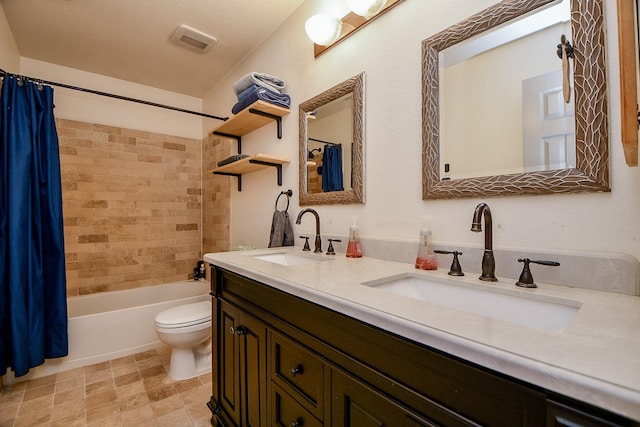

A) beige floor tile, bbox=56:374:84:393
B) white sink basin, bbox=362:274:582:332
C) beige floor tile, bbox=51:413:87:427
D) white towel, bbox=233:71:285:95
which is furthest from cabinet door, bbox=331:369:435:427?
beige floor tile, bbox=56:374:84:393

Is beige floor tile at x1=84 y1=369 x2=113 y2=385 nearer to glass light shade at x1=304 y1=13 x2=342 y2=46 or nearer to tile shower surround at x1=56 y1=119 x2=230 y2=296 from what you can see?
tile shower surround at x1=56 y1=119 x2=230 y2=296

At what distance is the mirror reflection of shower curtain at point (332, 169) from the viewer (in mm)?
1588

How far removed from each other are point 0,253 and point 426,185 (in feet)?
8.05

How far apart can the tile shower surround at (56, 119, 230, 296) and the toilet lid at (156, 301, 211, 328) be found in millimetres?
758

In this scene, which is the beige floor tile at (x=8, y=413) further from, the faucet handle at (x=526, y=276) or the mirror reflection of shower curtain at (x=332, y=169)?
the faucet handle at (x=526, y=276)

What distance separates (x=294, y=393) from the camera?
90 cm

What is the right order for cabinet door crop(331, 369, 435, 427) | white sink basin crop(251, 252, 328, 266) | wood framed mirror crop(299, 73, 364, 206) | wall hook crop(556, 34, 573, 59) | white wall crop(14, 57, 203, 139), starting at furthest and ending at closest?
white wall crop(14, 57, 203, 139), white sink basin crop(251, 252, 328, 266), wood framed mirror crop(299, 73, 364, 206), wall hook crop(556, 34, 573, 59), cabinet door crop(331, 369, 435, 427)

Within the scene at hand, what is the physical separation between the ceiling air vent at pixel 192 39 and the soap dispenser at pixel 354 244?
1.80m

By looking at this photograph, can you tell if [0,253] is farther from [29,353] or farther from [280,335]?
[280,335]

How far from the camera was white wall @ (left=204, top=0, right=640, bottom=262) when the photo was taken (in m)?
0.79

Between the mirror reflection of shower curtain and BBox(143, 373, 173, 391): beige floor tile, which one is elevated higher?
the mirror reflection of shower curtain

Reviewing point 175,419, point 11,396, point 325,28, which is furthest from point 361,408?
point 11,396

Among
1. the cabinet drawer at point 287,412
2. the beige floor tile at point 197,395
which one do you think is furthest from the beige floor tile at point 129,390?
the cabinet drawer at point 287,412

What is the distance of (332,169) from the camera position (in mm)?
1632
